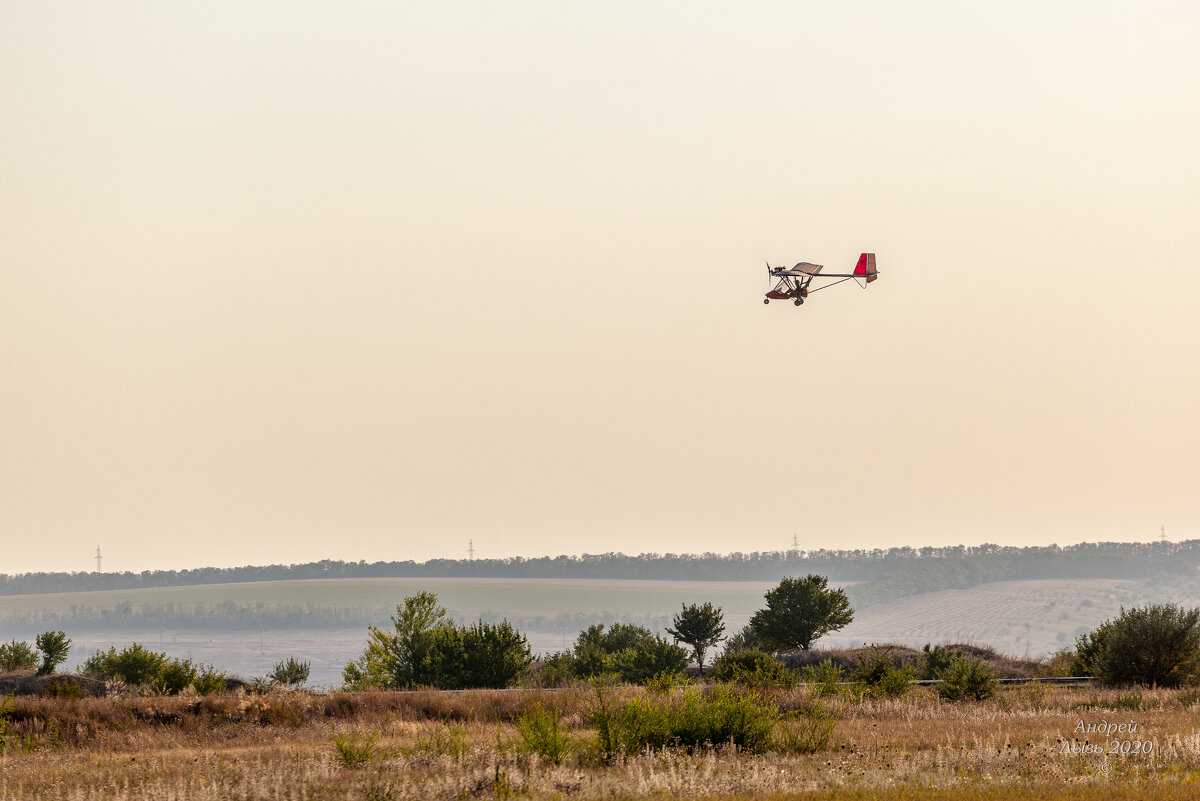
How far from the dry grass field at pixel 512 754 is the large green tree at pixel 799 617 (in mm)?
37544

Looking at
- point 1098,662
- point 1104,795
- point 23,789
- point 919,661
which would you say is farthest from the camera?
point 919,661

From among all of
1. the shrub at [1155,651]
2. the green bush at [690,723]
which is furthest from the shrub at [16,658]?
the shrub at [1155,651]

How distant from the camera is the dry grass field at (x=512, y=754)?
20.4 m

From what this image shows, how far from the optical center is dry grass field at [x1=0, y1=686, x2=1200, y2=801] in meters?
20.4

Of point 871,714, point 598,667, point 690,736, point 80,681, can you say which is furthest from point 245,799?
point 598,667

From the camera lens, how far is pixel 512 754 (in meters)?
23.2

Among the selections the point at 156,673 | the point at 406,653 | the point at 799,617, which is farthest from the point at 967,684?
the point at 156,673

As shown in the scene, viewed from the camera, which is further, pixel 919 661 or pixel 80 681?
pixel 919 661

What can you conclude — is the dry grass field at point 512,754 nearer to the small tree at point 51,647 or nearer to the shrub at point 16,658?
the shrub at point 16,658

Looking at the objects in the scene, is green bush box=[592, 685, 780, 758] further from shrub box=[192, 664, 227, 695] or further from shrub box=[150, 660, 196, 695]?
shrub box=[150, 660, 196, 695]

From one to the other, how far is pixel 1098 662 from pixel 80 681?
3920 centimetres

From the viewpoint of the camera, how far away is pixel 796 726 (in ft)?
92.3

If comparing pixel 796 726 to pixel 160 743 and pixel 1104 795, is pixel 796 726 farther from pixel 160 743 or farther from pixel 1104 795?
pixel 160 743

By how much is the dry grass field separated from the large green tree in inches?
1478
